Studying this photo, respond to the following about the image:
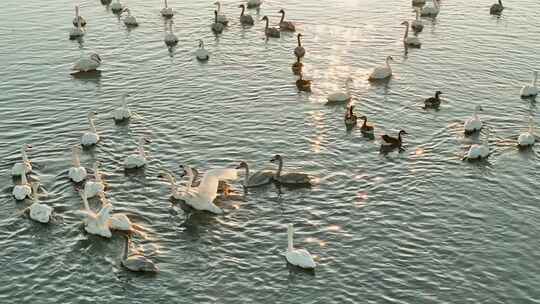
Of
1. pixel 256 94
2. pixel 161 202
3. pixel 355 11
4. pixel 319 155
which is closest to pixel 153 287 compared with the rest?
pixel 161 202

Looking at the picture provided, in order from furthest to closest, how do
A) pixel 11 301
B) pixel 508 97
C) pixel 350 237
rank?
pixel 508 97 < pixel 350 237 < pixel 11 301

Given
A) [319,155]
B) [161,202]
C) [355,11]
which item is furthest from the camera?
[355,11]

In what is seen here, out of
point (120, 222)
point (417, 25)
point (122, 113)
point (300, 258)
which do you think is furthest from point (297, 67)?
point (300, 258)

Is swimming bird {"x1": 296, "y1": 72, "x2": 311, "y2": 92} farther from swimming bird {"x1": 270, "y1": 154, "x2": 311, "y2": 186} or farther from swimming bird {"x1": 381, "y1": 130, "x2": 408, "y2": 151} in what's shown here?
swimming bird {"x1": 270, "y1": 154, "x2": 311, "y2": 186}

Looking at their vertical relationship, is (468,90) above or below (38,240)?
above

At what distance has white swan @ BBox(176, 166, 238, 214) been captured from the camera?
112ft

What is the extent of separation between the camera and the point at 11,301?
28.6 metres

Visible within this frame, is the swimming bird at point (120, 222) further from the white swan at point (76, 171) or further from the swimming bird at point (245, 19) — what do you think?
the swimming bird at point (245, 19)

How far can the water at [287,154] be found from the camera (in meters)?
29.6

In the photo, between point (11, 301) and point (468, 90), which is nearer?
point (11, 301)

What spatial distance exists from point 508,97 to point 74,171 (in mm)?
25622

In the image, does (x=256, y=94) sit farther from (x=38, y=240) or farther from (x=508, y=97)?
(x=38, y=240)

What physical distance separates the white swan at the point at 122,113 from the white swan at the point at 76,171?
6099mm

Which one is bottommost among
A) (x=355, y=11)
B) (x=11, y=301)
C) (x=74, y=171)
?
(x=11, y=301)
